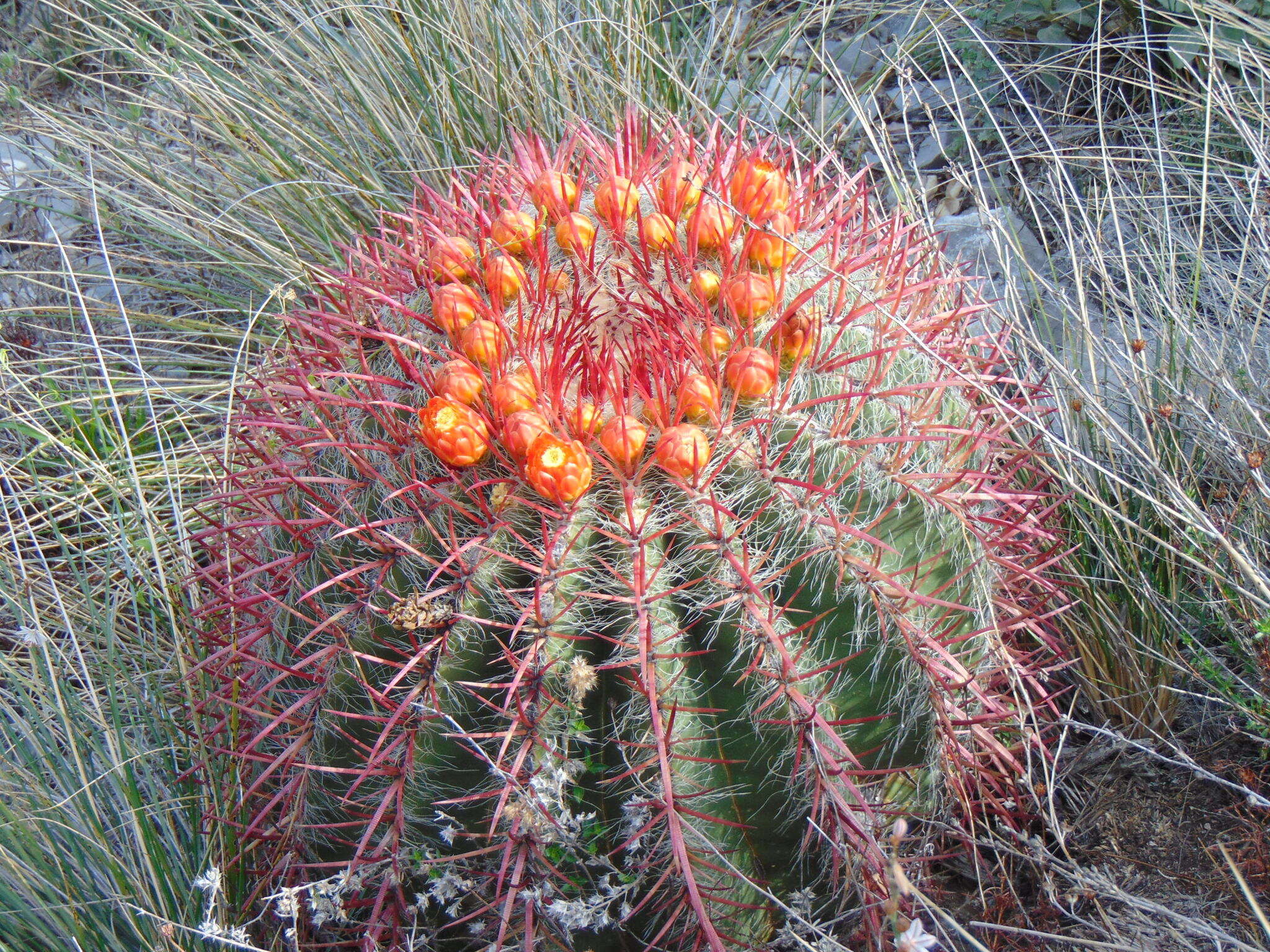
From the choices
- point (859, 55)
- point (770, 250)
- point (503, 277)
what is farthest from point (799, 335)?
point (859, 55)

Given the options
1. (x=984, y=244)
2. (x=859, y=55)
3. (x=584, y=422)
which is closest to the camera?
(x=584, y=422)

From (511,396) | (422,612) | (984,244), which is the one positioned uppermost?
(511,396)

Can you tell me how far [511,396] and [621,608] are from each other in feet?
1.37

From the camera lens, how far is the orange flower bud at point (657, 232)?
1.98 metres

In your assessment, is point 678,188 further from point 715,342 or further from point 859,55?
point 859,55

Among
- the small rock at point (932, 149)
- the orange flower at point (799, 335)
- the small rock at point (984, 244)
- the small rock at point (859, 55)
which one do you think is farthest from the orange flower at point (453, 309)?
the small rock at point (859, 55)

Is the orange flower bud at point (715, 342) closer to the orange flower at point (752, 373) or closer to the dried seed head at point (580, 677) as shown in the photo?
the orange flower at point (752, 373)

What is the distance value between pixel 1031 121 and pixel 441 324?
11.7 feet

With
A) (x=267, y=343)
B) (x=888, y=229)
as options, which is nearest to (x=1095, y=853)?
(x=888, y=229)

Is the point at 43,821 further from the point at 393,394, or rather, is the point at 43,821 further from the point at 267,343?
the point at 267,343

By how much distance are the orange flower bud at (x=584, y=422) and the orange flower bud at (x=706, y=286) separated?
0.36 metres

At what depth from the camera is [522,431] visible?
1.61m

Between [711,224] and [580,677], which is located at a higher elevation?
[711,224]

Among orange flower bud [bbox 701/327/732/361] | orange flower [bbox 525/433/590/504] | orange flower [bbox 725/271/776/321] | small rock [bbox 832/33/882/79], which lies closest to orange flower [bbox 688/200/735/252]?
orange flower [bbox 725/271/776/321]
